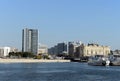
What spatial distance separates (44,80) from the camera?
2808 inches

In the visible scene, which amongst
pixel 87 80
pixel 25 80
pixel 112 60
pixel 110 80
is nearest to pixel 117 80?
pixel 110 80

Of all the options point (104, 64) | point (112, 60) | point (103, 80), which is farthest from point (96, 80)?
point (112, 60)

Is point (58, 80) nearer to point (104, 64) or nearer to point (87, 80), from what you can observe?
point (87, 80)

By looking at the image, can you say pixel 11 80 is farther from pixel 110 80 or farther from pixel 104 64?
pixel 104 64

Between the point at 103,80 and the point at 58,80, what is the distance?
8.56 metres

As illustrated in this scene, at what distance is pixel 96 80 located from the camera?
7225 cm

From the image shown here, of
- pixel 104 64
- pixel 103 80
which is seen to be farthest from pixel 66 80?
pixel 104 64

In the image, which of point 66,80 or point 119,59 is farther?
point 119,59

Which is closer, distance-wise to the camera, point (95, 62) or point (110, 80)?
point (110, 80)

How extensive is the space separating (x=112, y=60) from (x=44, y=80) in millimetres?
128861

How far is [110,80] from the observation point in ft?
241

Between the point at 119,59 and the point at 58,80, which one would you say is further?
the point at 119,59

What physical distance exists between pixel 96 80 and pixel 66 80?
5582mm

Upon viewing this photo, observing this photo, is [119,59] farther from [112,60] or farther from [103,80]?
[103,80]
